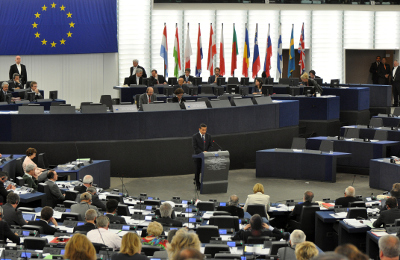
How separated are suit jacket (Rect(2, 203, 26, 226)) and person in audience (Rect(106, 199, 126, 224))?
1306mm

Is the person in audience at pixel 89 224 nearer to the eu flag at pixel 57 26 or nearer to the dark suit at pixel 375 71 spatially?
the eu flag at pixel 57 26

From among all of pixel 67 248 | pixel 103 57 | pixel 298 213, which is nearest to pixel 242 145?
pixel 298 213

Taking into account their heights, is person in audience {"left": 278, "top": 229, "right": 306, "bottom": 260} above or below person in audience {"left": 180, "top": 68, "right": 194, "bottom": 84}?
below

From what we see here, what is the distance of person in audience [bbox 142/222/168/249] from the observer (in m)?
8.26

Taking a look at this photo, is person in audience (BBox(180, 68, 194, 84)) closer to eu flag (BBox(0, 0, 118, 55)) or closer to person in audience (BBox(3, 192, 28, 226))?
eu flag (BBox(0, 0, 118, 55))

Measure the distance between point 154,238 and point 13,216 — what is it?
8.76 ft

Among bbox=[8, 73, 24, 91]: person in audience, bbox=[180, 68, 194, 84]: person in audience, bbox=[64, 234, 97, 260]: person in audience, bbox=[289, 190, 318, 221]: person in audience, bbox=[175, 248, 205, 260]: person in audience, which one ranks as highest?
bbox=[180, 68, 194, 84]: person in audience

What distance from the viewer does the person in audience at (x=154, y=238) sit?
826 cm

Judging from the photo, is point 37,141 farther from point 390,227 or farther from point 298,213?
point 390,227

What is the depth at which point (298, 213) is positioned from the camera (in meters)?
11.6

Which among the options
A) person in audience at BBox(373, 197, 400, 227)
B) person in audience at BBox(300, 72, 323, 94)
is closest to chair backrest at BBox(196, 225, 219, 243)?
person in audience at BBox(373, 197, 400, 227)

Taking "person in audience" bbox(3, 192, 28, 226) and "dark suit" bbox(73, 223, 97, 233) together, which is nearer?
"dark suit" bbox(73, 223, 97, 233)

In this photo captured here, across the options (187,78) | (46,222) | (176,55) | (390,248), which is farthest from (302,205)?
(176,55)

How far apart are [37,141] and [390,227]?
1012 cm
